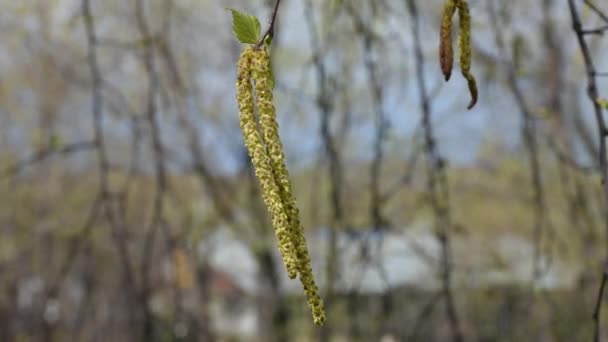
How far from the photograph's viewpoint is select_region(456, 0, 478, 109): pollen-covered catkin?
2.26ft

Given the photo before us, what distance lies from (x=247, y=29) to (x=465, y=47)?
0.22m

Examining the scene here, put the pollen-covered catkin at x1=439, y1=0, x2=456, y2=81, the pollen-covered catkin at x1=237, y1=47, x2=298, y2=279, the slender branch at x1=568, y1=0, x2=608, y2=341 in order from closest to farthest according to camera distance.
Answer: the pollen-covered catkin at x1=237, y1=47, x2=298, y2=279 → the pollen-covered catkin at x1=439, y1=0, x2=456, y2=81 → the slender branch at x1=568, y1=0, x2=608, y2=341

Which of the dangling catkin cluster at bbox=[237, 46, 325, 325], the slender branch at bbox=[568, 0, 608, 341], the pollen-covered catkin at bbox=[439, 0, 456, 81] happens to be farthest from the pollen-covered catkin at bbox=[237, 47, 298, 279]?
the slender branch at bbox=[568, 0, 608, 341]

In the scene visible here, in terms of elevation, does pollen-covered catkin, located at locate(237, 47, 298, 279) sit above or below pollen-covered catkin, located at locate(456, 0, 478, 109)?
below

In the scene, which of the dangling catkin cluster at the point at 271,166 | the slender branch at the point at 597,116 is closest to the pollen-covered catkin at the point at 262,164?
the dangling catkin cluster at the point at 271,166

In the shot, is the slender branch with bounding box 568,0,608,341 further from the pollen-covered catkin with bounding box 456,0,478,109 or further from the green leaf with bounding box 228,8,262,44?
the green leaf with bounding box 228,8,262,44

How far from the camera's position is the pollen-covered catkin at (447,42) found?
68 centimetres

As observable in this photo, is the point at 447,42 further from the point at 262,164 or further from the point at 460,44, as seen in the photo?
the point at 262,164

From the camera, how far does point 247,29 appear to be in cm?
60

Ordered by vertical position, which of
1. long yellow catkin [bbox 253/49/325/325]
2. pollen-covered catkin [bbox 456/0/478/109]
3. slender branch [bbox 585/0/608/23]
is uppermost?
slender branch [bbox 585/0/608/23]

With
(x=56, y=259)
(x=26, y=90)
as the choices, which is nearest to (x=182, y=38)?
(x=26, y=90)

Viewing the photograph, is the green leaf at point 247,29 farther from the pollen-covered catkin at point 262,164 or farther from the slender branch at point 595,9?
the slender branch at point 595,9

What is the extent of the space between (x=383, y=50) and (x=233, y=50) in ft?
12.2

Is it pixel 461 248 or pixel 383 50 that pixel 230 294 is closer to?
pixel 461 248
